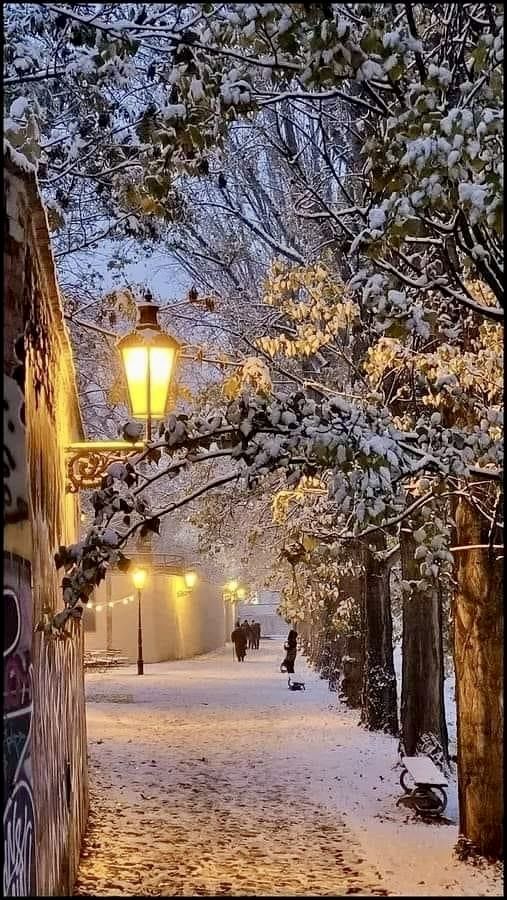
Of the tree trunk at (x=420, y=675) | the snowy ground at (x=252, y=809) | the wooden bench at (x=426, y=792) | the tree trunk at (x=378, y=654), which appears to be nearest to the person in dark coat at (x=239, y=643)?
the snowy ground at (x=252, y=809)

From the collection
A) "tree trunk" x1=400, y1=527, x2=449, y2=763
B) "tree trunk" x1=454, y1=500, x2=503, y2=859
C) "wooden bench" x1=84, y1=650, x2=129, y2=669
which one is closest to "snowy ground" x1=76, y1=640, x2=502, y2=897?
"tree trunk" x1=454, y1=500, x2=503, y2=859

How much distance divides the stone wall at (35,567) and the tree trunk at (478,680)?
2.96 metres

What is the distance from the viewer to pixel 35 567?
5270mm

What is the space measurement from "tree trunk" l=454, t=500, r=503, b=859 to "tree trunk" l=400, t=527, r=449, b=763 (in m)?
4.21

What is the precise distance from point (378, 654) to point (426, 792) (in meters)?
6.17

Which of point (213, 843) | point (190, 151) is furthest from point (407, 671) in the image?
point (190, 151)

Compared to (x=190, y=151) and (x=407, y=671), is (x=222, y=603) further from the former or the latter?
(x=190, y=151)

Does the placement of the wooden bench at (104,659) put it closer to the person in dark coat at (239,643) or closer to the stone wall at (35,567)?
the person in dark coat at (239,643)

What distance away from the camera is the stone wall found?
3768 millimetres

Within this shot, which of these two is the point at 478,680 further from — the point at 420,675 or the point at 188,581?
the point at 188,581

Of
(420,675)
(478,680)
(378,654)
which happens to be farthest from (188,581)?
(478,680)

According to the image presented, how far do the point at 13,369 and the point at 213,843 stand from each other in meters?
6.27

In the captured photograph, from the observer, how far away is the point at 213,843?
9.03 m

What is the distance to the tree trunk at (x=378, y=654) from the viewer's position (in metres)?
16.5
